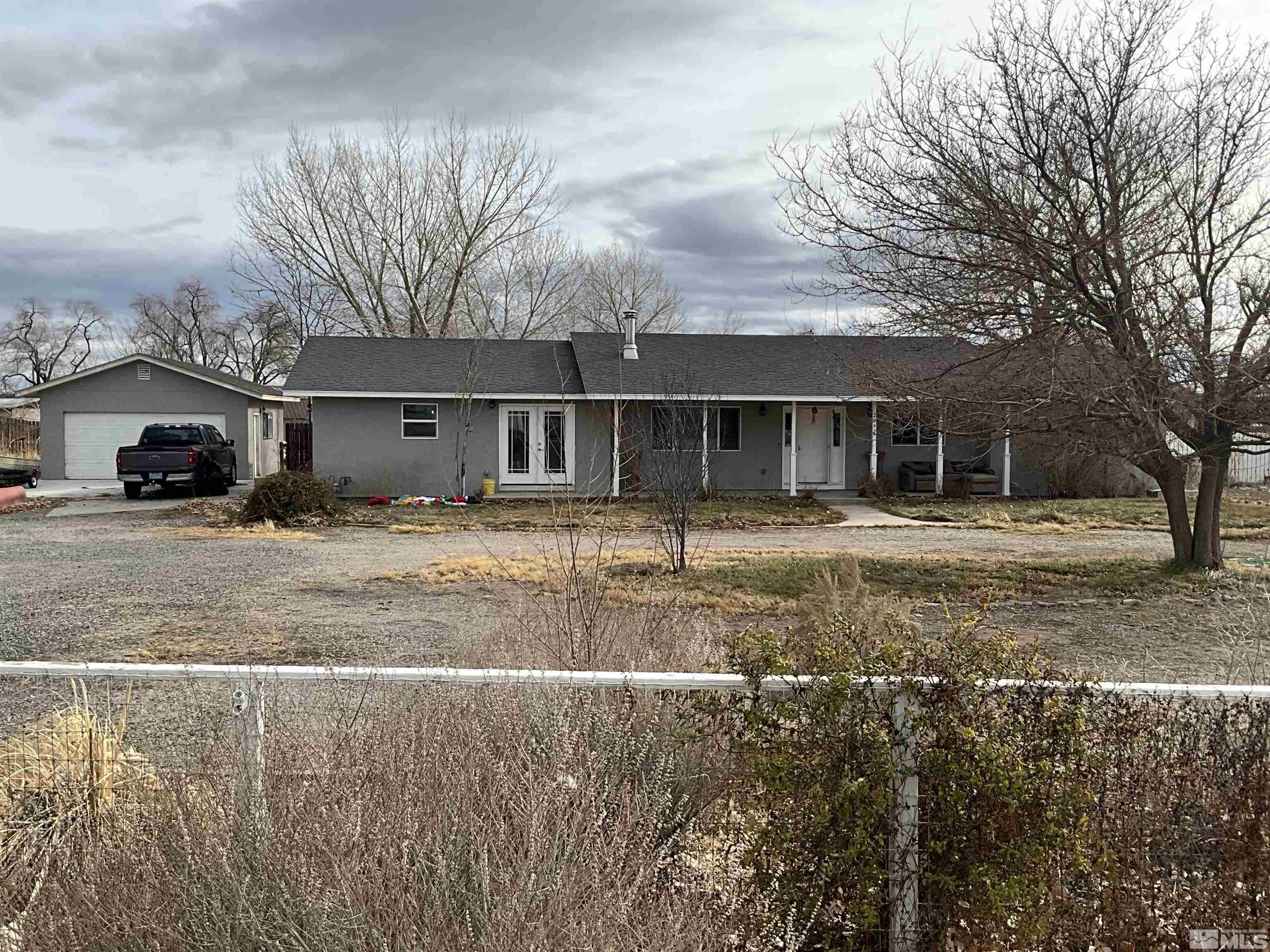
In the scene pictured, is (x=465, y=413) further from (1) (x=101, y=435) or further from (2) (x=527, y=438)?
(1) (x=101, y=435)

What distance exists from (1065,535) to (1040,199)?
315 inches

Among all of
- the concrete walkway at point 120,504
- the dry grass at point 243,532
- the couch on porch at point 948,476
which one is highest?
the couch on porch at point 948,476

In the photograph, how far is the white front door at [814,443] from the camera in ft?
86.2

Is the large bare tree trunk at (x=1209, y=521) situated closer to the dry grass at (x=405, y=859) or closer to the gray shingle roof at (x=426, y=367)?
the dry grass at (x=405, y=859)

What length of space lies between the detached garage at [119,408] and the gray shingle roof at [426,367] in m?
5.17

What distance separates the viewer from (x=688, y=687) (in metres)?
3.26

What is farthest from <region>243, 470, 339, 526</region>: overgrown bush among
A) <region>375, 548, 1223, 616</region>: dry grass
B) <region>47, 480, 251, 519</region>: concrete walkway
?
<region>375, 548, 1223, 616</region>: dry grass

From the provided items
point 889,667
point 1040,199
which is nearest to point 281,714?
point 889,667

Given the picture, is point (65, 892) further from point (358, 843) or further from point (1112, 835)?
point (1112, 835)

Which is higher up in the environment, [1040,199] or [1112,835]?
[1040,199]

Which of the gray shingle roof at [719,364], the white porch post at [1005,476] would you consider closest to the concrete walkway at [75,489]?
the gray shingle roof at [719,364]

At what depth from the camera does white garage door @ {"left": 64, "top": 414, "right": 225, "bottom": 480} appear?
98.4 ft

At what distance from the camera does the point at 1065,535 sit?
1758 centimetres

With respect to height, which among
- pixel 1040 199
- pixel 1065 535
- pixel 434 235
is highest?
pixel 434 235
